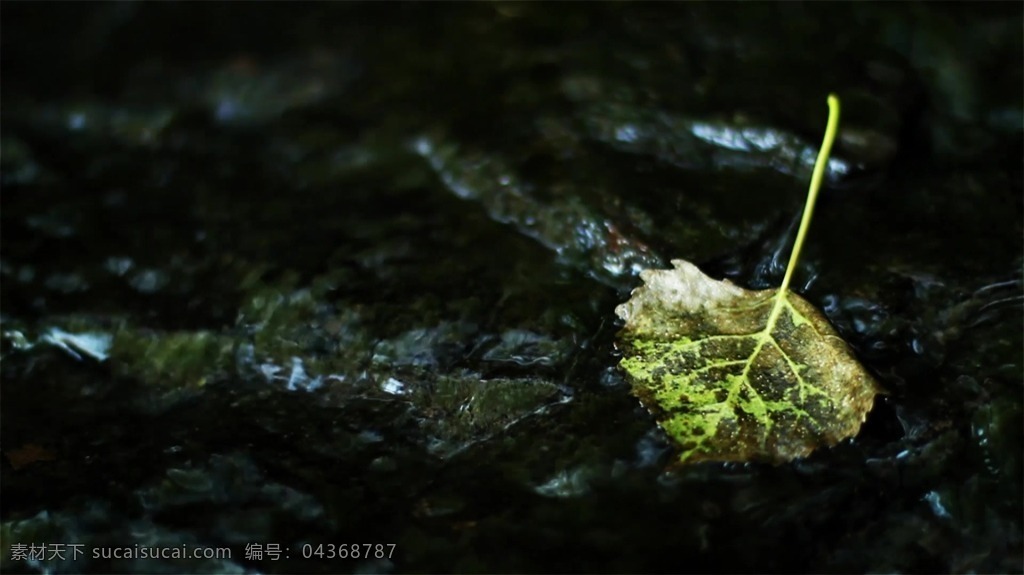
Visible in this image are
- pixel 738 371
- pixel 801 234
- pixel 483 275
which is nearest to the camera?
pixel 738 371

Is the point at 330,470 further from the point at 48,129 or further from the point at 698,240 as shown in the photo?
the point at 48,129

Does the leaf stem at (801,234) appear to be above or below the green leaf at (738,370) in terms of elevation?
above

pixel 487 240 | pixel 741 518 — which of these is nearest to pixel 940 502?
pixel 741 518

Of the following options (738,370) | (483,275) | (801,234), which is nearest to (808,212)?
(801,234)

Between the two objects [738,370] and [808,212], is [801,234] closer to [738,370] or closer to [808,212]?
[808,212]

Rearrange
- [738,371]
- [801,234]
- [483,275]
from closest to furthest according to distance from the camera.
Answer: [738,371] → [801,234] → [483,275]

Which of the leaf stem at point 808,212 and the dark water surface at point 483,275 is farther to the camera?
the leaf stem at point 808,212
